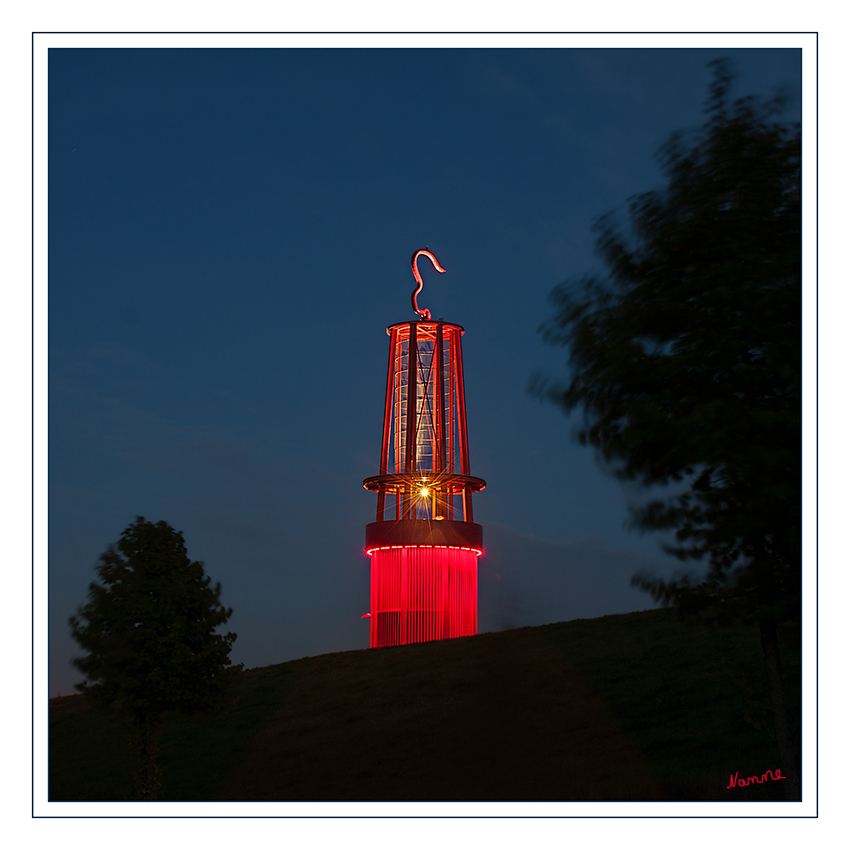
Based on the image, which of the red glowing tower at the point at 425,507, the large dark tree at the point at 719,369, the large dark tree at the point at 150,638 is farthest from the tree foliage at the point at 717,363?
the red glowing tower at the point at 425,507

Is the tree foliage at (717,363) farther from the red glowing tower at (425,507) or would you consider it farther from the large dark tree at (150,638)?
the red glowing tower at (425,507)

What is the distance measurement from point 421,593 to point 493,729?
2111cm

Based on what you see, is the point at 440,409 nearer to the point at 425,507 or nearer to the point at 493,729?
the point at 425,507

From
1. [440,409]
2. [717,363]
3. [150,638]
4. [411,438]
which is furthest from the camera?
[440,409]

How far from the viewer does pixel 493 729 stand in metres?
20.9

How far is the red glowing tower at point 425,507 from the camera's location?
41.9 m

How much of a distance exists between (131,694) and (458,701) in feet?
31.7

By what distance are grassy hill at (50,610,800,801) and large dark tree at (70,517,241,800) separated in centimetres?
115

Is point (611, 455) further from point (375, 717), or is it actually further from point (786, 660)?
point (375, 717)

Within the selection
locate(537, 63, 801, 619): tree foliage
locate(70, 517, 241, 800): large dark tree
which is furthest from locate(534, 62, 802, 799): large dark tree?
locate(70, 517, 241, 800): large dark tree

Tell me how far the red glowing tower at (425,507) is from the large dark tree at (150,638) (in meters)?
24.0
